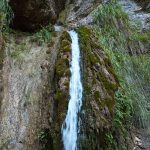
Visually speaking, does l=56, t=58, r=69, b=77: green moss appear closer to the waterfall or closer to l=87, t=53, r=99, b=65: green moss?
the waterfall

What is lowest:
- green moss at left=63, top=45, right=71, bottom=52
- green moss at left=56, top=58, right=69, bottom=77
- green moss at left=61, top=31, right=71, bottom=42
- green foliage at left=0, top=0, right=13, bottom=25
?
green moss at left=56, top=58, right=69, bottom=77

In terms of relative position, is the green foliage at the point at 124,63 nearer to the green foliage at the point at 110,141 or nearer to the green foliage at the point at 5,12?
the green foliage at the point at 110,141

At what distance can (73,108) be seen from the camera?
579 centimetres

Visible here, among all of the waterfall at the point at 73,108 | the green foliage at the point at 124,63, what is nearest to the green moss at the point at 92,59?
the waterfall at the point at 73,108

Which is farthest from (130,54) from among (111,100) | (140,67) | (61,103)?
(61,103)

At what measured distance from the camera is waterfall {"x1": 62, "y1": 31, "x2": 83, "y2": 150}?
5465 millimetres

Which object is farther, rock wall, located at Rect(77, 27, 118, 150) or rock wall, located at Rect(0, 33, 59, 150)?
rock wall, located at Rect(0, 33, 59, 150)

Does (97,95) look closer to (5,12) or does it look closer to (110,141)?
(110,141)

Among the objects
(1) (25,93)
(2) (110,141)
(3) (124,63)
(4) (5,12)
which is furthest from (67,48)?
(2) (110,141)

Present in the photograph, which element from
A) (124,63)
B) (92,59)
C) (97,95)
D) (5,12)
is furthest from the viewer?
(124,63)

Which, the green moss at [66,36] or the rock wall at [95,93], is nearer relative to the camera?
the rock wall at [95,93]

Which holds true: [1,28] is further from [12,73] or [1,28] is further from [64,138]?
[64,138]

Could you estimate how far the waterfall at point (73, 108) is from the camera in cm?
546

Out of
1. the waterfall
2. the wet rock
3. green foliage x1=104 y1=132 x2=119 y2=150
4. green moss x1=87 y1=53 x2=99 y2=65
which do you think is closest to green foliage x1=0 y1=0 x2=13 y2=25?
the wet rock
